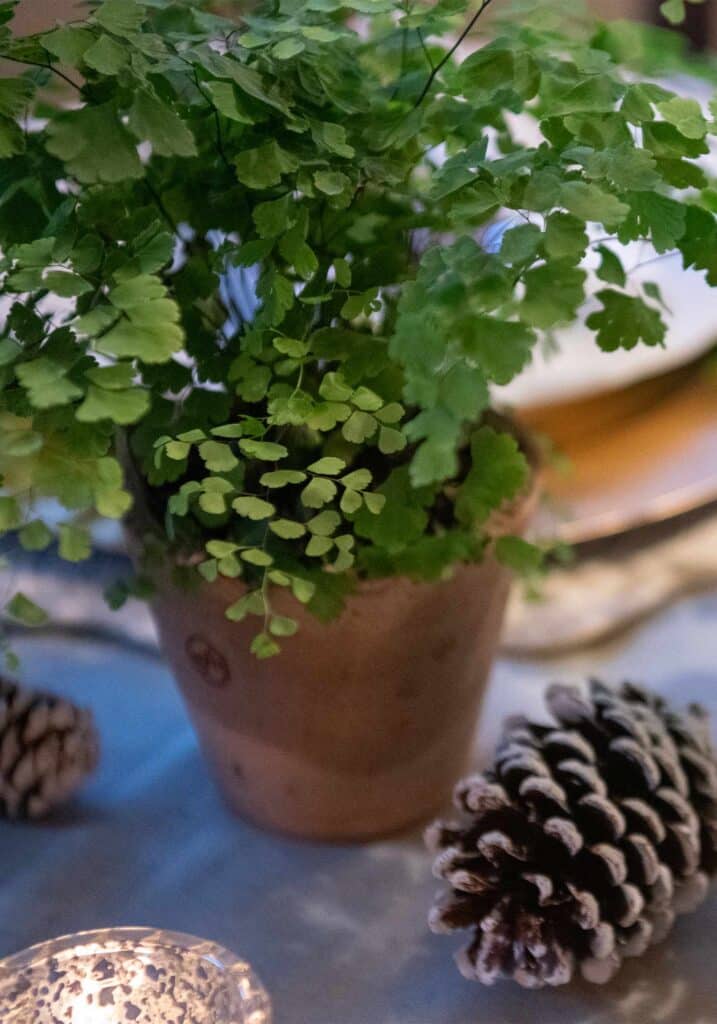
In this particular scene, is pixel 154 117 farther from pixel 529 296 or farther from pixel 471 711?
pixel 471 711

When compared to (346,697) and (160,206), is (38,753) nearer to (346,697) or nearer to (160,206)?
(346,697)

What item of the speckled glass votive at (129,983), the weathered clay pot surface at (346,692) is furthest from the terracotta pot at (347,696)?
the speckled glass votive at (129,983)

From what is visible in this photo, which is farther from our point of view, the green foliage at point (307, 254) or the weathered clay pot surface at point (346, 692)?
the weathered clay pot surface at point (346, 692)

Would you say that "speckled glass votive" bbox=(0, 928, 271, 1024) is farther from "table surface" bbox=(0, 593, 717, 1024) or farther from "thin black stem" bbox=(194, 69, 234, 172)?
"thin black stem" bbox=(194, 69, 234, 172)

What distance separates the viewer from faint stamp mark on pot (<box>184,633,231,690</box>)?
50 centimetres

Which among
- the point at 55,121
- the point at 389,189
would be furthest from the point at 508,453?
the point at 55,121

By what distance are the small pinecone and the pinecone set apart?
8.2 inches

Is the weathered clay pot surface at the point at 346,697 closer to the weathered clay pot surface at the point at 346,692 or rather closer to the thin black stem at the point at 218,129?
the weathered clay pot surface at the point at 346,692

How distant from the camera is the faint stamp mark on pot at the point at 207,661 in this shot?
19.7 inches

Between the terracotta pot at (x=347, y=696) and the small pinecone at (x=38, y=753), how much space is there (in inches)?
2.8

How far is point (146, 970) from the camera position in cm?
44

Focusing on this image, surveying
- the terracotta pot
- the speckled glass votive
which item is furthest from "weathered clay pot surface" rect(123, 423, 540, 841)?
the speckled glass votive

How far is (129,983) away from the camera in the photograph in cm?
44

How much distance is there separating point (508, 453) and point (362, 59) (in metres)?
0.19
